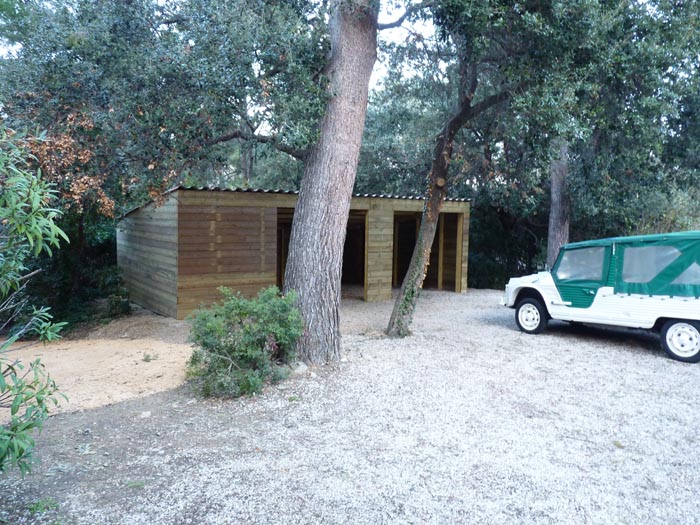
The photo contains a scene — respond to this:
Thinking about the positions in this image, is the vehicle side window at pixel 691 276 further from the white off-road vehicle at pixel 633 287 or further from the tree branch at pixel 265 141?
the tree branch at pixel 265 141

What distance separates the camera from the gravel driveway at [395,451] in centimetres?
317

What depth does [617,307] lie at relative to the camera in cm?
752

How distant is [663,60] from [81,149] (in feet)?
28.1

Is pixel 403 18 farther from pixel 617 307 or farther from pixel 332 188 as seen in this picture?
pixel 617 307

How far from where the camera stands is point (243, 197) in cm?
1091

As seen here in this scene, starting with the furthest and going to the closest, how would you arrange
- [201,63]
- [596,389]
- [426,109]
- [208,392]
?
[426,109] → [201,63] → [596,389] → [208,392]

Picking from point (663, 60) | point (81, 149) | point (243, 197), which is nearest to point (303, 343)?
point (81, 149)

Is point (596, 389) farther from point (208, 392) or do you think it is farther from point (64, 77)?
point (64, 77)

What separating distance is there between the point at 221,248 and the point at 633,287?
762 cm

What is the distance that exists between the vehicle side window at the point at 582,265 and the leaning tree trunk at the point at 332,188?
3.94 metres

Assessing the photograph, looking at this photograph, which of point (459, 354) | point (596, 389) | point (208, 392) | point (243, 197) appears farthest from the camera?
point (243, 197)

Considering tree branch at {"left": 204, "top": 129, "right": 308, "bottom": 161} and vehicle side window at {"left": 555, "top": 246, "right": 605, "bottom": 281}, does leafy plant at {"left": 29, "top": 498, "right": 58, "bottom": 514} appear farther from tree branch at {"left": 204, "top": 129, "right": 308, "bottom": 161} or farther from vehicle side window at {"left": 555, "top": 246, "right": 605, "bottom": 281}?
vehicle side window at {"left": 555, "top": 246, "right": 605, "bottom": 281}

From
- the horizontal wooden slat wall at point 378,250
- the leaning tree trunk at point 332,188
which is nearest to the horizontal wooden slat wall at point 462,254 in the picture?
the horizontal wooden slat wall at point 378,250

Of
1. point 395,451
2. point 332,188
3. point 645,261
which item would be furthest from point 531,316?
point 395,451
